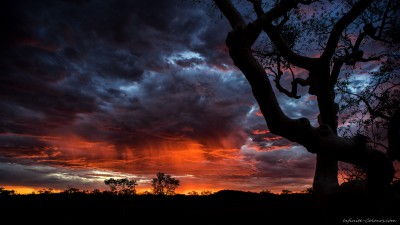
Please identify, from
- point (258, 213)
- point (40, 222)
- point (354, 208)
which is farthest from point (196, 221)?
point (354, 208)

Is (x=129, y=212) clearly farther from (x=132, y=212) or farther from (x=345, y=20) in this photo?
(x=345, y=20)

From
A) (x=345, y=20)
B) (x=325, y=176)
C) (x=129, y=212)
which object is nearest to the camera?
(x=345, y=20)

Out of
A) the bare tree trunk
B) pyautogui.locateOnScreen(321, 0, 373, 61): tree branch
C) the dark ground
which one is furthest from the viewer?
the dark ground

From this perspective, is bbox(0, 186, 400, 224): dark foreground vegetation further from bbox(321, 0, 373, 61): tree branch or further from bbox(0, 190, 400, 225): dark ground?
bbox(321, 0, 373, 61): tree branch

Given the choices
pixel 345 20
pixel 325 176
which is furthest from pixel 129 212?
pixel 345 20

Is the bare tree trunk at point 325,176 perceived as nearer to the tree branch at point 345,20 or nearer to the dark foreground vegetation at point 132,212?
the dark foreground vegetation at point 132,212

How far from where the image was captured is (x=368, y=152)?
7379mm

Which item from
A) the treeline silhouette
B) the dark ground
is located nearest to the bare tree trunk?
the dark ground

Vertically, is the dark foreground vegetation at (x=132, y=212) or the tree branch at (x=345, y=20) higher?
the tree branch at (x=345, y=20)

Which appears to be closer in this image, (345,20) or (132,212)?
(345,20)

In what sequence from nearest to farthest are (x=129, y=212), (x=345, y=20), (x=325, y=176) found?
1. (x=345, y=20)
2. (x=325, y=176)
3. (x=129, y=212)

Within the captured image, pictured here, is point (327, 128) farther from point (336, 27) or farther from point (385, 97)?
point (385, 97)

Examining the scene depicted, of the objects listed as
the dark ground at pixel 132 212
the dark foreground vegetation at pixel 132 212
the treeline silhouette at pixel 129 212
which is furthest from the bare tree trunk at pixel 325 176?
the treeline silhouette at pixel 129 212

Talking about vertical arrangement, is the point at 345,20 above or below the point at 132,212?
above
